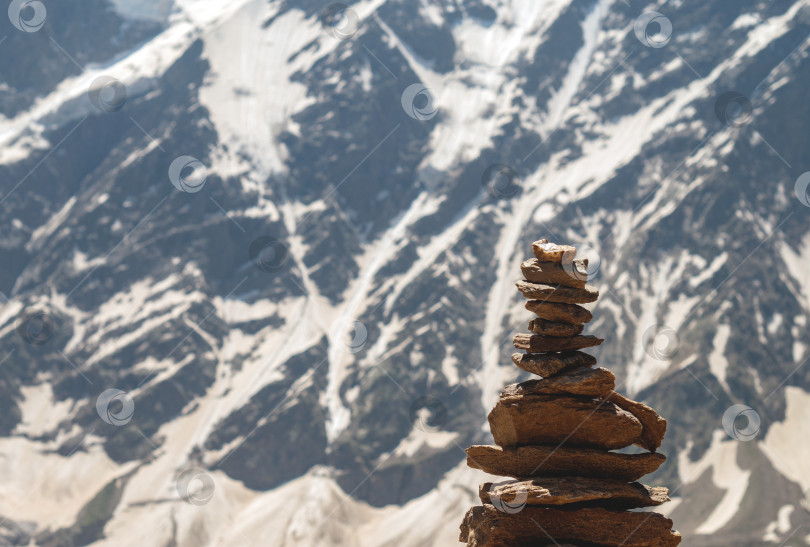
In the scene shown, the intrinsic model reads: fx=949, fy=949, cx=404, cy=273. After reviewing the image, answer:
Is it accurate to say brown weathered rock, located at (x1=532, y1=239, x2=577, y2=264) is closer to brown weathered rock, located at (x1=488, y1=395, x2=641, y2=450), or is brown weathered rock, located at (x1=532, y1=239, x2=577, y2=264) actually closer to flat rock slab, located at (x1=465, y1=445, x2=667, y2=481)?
brown weathered rock, located at (x1=488, y1=395, x2=641, y2=450)

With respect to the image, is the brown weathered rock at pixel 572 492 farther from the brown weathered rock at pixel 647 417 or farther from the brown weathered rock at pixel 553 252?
the brown weathered rock at pixel 553 252

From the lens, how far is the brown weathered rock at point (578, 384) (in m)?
36.4

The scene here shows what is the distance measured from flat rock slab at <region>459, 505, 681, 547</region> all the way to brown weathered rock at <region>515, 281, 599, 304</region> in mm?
8200

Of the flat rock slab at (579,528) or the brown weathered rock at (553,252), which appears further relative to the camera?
the brown weathered rock at (553,252)

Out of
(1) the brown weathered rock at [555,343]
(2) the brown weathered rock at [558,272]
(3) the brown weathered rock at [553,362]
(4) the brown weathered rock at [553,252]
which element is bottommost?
(3) the brown weathered rock at [553,362]

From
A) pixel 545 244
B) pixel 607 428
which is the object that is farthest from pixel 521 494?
pixel 545 244

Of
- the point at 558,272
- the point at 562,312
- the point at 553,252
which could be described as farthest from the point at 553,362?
the point at 553,252

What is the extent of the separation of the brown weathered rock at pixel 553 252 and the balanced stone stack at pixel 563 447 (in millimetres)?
41

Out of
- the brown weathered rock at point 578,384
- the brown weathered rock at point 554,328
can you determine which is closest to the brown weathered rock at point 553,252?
the brown weathered rock at point 554,328

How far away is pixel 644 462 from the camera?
3644 cm

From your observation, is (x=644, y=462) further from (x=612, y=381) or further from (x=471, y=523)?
(x=471, y=523)

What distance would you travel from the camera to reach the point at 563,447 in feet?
121

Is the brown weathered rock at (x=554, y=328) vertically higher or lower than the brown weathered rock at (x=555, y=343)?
higher

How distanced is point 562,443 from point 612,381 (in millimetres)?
3141
